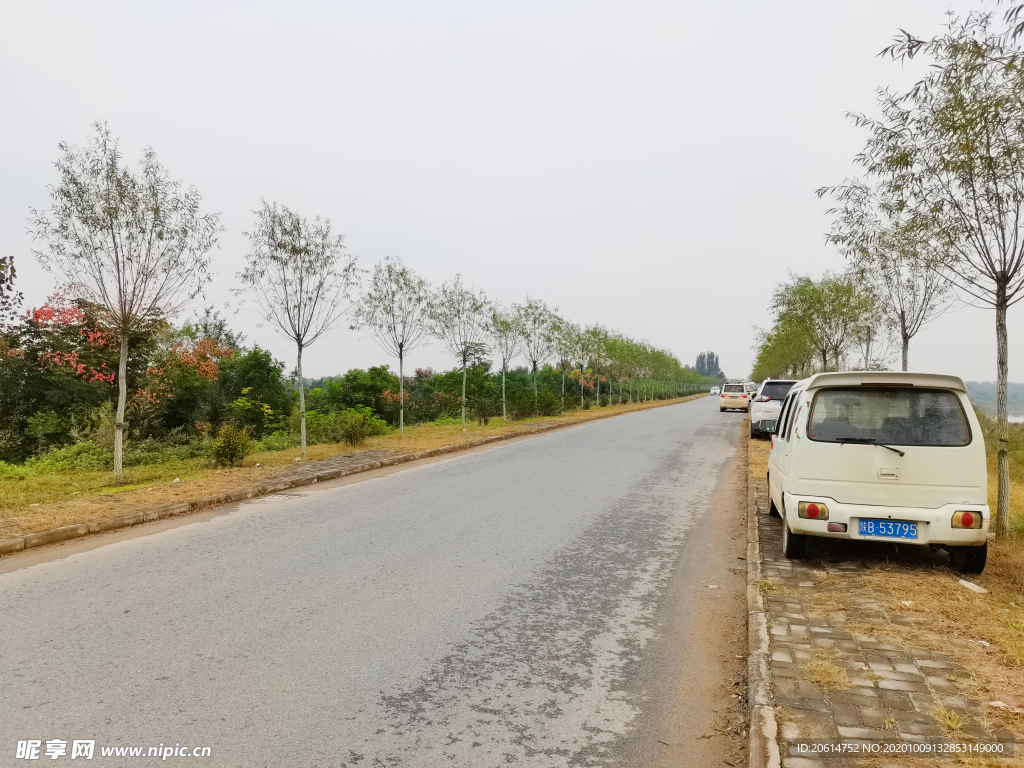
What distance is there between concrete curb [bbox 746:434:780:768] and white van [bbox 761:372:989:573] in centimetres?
93

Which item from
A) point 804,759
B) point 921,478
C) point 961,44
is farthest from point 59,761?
point 961,44

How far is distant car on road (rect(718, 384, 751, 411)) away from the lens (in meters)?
35.6

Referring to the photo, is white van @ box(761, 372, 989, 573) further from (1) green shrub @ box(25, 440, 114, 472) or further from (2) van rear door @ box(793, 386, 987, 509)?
(1) green shrub @ box(25, 440, 114, 472)

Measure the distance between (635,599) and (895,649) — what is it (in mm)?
1895

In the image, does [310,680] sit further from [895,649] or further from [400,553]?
[895,649]

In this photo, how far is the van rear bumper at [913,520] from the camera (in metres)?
5.33

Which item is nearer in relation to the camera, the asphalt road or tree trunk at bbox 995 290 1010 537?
the asphalt road

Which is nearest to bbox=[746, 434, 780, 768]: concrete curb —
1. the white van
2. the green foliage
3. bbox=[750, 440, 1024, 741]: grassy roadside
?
bbox=[750, 440, 1024, 741]: grassy roadside

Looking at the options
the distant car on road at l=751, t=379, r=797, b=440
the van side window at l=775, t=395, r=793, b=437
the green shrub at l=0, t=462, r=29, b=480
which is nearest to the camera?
the van side window at l=775, t=395, r=793, b=437

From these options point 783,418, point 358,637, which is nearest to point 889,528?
point 783,418

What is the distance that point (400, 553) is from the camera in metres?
6.34

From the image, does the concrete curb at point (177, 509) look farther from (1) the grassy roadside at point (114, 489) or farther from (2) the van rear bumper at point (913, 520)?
(2) the van rear bumper at point (913, 520)

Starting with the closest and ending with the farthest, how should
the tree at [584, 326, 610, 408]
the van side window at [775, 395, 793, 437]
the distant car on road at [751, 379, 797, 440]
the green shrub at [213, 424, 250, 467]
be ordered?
the van side window at [775, 395, 793, 437]
the green shrub at [213, 424, 250, 467]
the distant car on road at [751, 379, 797, 440]
the tree at [584, 326, 610, 408]

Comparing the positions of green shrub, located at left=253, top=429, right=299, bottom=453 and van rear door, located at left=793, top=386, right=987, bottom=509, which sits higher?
van rear door, located at left=793, top=386, right=987, bottom=509
